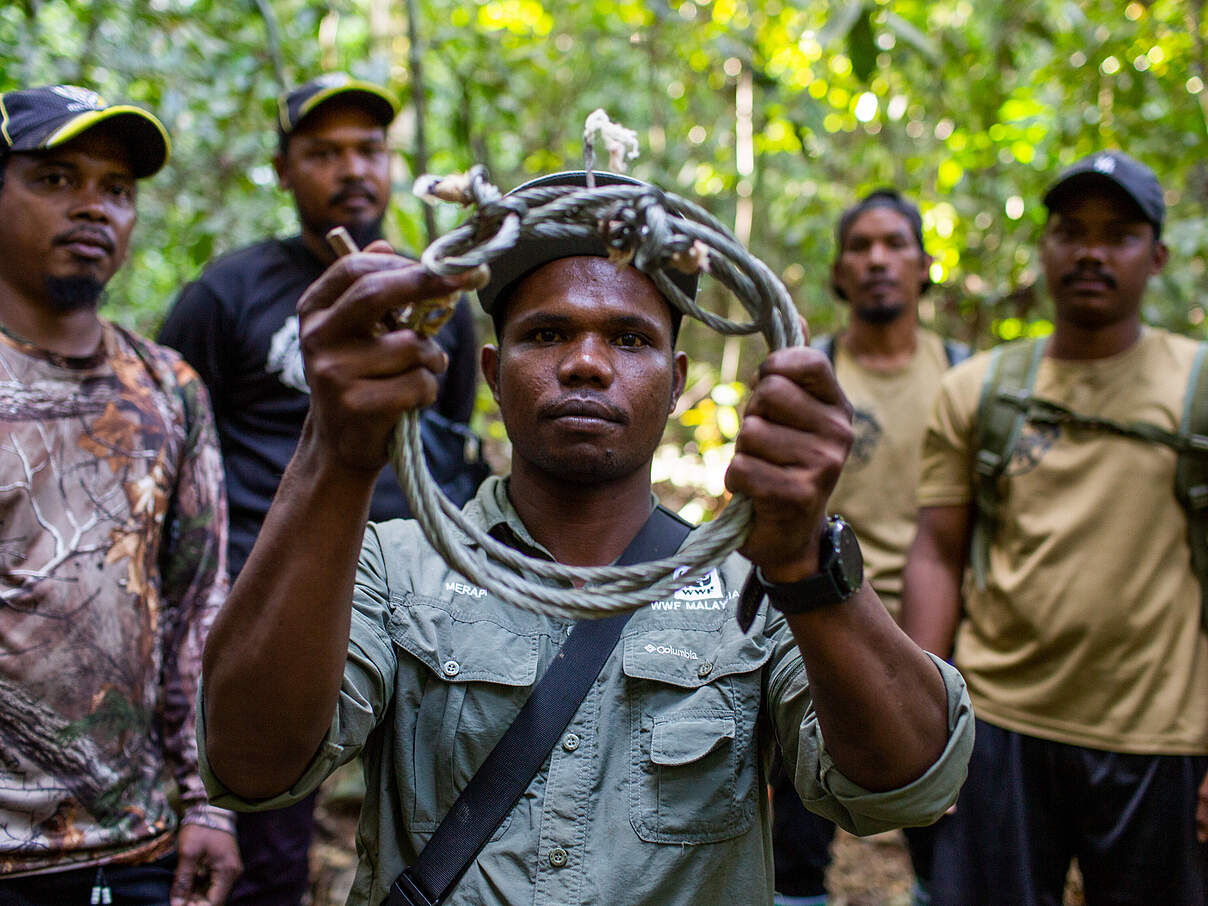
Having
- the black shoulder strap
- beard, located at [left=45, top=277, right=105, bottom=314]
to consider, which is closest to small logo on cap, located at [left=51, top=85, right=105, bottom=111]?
beard, located at [left=45, top=277, right=105, bottom=314]

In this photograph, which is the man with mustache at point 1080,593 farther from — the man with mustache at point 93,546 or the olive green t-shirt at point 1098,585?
the man with mustache at point 93,546

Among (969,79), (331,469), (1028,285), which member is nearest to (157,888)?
(331,469)

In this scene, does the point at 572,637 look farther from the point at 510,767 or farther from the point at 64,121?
the point at 64,121

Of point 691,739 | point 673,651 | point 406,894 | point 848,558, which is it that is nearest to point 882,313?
point 673,651

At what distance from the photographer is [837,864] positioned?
Result: 4.70 m

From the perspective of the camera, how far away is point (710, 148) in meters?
7.84

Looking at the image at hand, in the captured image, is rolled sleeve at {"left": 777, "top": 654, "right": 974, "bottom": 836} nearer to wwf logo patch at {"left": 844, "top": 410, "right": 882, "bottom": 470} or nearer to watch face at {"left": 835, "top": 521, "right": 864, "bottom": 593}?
watch face at {"left": 835, "top": 521, "right": 864, "bottom": 593}

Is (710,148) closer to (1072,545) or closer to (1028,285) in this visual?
(1028,285)

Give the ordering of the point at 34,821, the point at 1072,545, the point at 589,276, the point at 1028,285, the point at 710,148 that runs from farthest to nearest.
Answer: the point at 710,148, the point at 1028,285, the point at 1072,545, the point at 34,821, the point at 589,276

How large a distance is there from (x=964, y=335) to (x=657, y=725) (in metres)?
5.79

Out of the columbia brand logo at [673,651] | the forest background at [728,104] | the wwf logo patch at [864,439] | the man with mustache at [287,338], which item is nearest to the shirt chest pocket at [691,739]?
the columbia brand logo at [673,651]

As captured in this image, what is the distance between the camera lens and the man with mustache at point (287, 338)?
9.95ft

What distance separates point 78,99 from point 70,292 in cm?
56

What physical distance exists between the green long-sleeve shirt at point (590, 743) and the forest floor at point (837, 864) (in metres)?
2.74
